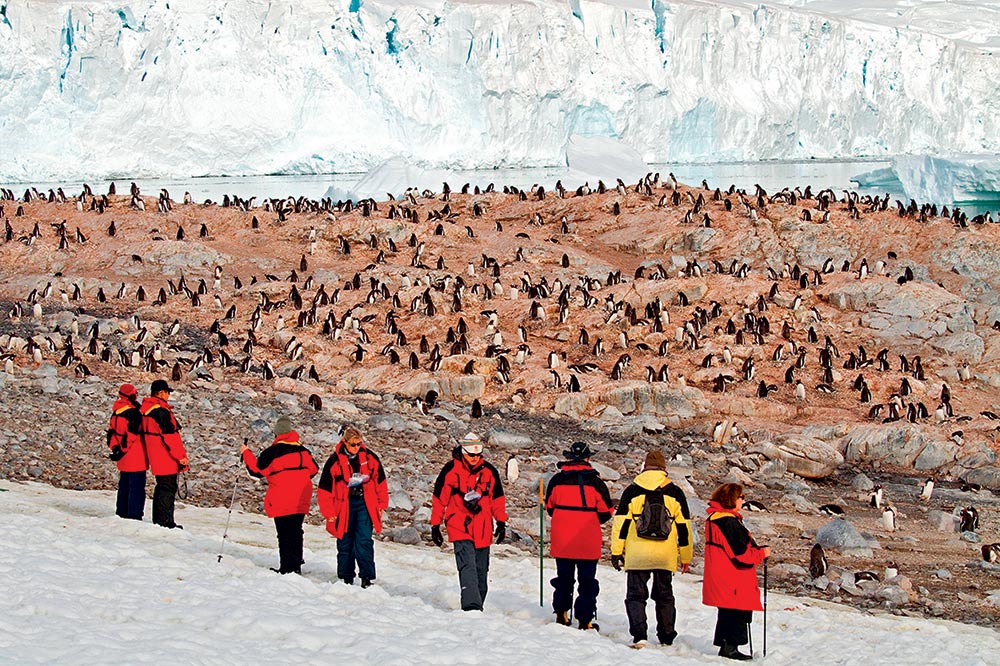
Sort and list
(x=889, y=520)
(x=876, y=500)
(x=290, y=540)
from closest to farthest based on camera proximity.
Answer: (x=290, y=540) < (x=889, y=520) < (x=876, y=500)

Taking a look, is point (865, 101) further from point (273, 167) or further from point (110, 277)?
point (110, 277)

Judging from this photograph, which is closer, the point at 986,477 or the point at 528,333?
the point at 986,477

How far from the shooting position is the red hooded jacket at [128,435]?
712cm

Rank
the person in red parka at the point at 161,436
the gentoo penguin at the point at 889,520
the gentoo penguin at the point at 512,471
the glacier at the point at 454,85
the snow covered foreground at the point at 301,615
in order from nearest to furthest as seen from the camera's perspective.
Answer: the snow covered foreground at the point at 301,615
the person in red parka at the point at 161,436
the gentoo penguin at the point at 889,520
the gentoo penguin at the point at 512,471
the glacier at the point at 454,85

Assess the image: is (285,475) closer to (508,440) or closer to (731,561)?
(731,561)

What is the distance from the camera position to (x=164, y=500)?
24.0ft

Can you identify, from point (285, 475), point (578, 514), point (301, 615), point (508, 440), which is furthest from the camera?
point (508, 440)

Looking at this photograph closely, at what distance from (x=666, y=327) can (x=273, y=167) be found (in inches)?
1285

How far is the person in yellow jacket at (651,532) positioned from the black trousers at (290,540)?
181 centimetres

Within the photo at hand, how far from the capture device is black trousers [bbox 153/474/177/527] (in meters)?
7.31

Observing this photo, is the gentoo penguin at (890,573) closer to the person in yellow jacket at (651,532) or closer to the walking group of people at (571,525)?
the walking group of people at (571,525)

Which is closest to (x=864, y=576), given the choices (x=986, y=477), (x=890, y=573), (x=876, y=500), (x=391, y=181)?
(x=890, y=573)

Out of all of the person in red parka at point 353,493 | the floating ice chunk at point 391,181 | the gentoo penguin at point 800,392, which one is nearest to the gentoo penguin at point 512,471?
the person in red parka at point 353,493

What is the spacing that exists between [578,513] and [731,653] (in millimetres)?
994
